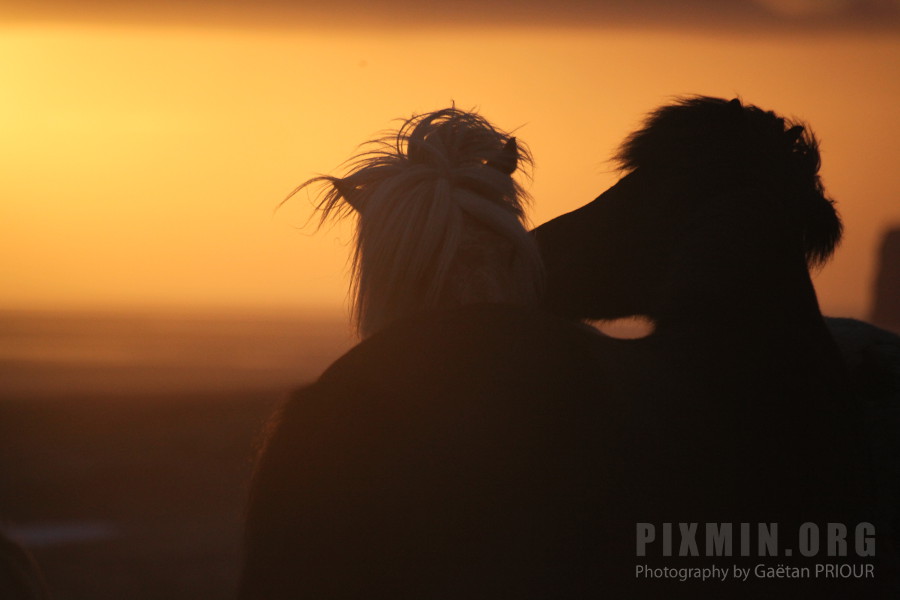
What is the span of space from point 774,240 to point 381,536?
1309 mm

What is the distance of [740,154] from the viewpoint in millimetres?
2512

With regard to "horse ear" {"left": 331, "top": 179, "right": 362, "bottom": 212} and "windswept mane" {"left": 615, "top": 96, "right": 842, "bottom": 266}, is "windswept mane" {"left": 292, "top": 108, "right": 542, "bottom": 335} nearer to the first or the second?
"horse ear" {"left": 331, "top": 179, "right": 362, "bottom": 212}

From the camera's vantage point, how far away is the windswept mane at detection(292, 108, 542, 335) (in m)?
2.71

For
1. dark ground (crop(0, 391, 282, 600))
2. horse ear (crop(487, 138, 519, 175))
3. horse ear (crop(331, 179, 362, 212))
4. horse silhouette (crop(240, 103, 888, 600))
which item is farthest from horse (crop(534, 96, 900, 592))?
dark ground (crop(0, 391, 282, 600))

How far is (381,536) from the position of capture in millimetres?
1637

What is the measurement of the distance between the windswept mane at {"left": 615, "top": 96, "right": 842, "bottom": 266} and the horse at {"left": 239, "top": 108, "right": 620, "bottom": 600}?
3.33 feet

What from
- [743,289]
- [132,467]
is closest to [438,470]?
[743,289]

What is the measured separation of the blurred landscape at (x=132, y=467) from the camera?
8.24m

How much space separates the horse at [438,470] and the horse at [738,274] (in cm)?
48

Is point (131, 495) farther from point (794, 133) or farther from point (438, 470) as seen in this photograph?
point (438, 470)

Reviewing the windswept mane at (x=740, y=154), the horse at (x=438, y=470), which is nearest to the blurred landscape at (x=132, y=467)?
the horse at (x=438, y=470)

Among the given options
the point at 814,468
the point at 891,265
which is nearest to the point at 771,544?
the point at 814,468

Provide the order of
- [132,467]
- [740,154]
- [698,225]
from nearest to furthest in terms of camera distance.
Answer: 1. [698,225]
2. [740,154]
3. [132,467]

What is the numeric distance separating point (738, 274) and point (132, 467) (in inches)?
571
